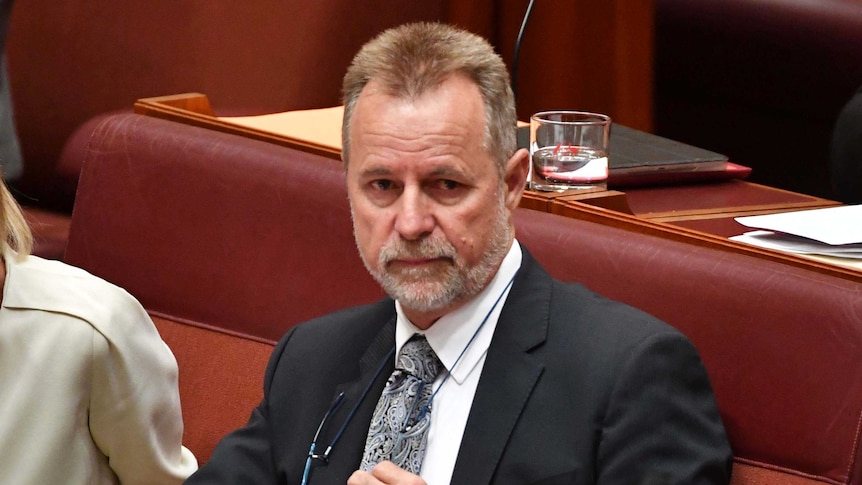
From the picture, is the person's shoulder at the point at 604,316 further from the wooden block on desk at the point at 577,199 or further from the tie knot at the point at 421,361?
the wooden block on desk at the point at 577,199

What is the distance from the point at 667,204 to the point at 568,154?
20 cm

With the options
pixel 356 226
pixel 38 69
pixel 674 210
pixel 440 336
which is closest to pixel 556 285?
pixel 440 336

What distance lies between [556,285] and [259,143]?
2.56 ft

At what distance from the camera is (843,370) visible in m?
1.60

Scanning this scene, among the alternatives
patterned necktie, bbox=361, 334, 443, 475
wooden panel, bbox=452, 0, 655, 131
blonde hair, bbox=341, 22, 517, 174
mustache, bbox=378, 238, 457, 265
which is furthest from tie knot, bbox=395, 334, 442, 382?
wooden panel, bbox=452, 0, 655, 131

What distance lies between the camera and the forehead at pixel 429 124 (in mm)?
1609

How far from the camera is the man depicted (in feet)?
5.05

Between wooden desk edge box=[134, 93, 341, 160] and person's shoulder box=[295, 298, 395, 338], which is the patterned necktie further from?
wooden desk edge box=[134, 93, 341, 160]

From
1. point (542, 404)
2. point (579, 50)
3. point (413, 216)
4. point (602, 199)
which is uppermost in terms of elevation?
point (413, 216)

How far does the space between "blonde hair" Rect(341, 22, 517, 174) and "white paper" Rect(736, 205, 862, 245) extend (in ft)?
1.49

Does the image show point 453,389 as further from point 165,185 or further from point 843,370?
point 165,185

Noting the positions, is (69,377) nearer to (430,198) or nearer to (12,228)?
(12,228)

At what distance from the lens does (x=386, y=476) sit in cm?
154

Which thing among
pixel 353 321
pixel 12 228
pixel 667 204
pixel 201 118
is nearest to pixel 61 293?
pixel 12 228
